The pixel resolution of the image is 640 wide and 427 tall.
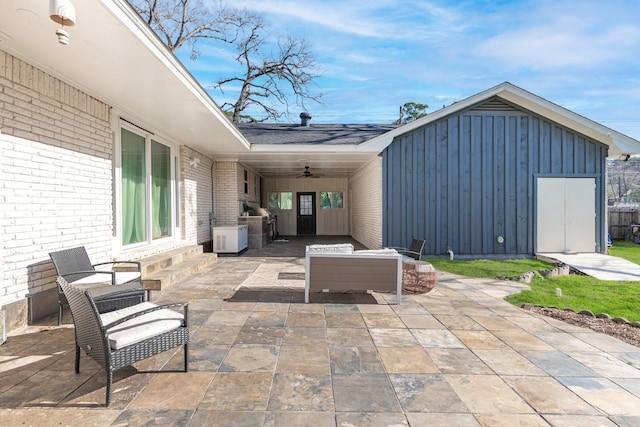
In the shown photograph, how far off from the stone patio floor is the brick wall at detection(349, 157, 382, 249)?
15.9ft

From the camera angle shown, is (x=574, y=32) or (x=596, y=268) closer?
(x=596, y=268)

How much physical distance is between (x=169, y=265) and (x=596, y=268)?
8591 mm

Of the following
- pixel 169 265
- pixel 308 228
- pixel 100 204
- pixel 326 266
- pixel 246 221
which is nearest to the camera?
pixel 326 266

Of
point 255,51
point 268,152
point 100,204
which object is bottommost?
point 100,204

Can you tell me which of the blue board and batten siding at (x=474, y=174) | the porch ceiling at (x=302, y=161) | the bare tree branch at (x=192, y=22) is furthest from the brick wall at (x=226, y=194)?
the bare tree branch at (x=192, y=22)

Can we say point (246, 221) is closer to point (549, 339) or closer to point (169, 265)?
point (169, 265)

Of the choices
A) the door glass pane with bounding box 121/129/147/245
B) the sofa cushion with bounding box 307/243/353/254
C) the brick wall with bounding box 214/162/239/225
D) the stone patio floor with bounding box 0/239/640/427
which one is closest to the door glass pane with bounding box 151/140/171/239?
the door glass pane with bounding box 121/129/147/245

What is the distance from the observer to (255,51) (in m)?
18.0

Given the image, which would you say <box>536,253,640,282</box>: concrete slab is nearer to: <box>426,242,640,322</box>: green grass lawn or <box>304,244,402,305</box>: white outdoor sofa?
<box>426,242,640,322</box>: green grass lawn

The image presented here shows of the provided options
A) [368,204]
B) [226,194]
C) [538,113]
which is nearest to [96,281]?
[226,194]

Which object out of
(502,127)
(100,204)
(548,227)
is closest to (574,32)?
(502,127)

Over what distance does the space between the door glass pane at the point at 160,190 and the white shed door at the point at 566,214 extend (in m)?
9.16

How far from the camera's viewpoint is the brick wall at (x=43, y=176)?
3.29 metres

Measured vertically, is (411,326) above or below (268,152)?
below
